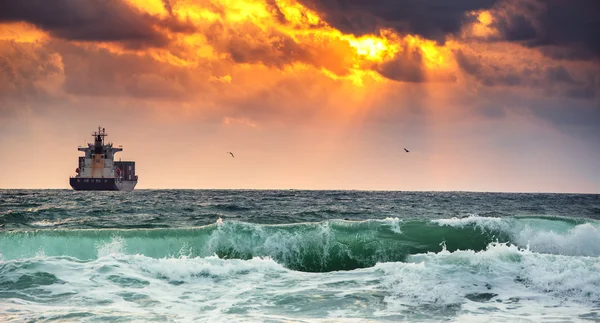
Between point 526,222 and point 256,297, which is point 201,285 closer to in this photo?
point 256,297

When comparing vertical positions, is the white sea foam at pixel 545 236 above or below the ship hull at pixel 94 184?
below

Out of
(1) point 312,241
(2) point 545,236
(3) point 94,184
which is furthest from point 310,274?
(3) point 94,184

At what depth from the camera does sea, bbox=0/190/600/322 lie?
12.5 m

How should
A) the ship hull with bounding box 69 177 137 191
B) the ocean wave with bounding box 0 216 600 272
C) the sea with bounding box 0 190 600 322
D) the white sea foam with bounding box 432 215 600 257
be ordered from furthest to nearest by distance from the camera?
the ship hull with bounding box 69 177 137 191
the white sea foam with bounding box 432 215 600 257
the ocean wave with bounding box 0 216 600 272
the sea with bounding box 0 190 600 322

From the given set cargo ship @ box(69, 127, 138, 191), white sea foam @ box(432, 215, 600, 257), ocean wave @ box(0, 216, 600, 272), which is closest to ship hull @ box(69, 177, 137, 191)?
cargo ship @ box(69, 127, 138, 191)

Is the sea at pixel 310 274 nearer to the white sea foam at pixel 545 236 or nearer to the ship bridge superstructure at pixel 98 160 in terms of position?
the white sea foam at pixel 545 236

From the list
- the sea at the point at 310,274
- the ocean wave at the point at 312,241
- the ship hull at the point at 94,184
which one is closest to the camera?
the sea at the point at 310,274

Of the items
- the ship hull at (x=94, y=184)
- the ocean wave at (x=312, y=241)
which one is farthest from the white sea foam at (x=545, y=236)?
the ship hull at (x=94, y=184)

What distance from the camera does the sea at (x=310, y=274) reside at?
12539mm

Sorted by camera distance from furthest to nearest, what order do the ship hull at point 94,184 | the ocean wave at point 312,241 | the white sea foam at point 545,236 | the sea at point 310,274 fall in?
the ship hull at point 94,184 → the white sea foam at point 545,236 → the ocean wave at point 312,241 → the sea at point 310,274

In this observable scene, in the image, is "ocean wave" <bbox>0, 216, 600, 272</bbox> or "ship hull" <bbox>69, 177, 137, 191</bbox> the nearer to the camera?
"ocean wave" <bbox>0, 216, 600, 272</bbox>

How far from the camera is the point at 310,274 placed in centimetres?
1717

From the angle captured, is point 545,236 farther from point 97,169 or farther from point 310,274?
point 97,169

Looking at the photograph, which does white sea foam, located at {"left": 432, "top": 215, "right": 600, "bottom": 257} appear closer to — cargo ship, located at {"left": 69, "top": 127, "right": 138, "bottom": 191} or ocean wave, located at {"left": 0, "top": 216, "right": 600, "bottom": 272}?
ocean wave, located at {"left": 0, "top": 216, "right": 600, "bottom": 272}
